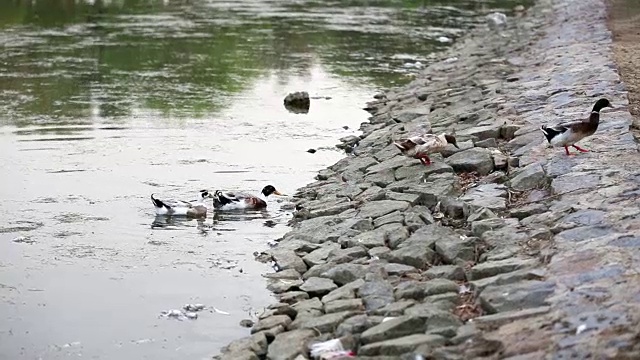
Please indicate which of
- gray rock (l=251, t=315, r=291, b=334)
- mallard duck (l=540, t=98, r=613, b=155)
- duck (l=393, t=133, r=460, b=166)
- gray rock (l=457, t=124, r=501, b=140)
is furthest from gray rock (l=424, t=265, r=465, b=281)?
gray rock (l=457, t=124, r=501, b=140)

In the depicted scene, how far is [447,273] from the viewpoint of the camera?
27.8ft

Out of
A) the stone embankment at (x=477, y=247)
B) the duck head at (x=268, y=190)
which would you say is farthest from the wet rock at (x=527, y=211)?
the duck head at (x=268, y=190)

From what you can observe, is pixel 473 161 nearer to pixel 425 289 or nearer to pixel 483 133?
pixel 483 133

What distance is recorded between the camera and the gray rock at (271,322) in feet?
27.0

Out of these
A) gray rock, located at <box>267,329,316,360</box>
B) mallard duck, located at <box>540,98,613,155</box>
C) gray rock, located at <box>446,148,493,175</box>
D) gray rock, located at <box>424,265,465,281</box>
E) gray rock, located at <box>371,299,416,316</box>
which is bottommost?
gray rock, located at <box>267,329,316,360</box>

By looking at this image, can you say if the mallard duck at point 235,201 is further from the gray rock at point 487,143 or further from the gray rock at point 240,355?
the gray rock at point 240,355

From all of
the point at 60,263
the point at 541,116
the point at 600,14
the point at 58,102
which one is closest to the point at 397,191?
the point at 541,116

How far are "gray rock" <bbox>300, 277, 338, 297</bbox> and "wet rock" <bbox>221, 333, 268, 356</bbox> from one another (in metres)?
0.98

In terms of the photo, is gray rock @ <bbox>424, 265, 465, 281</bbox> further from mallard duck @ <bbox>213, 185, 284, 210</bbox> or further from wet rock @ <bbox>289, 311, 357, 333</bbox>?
mallard duck @ <bbox>213, 185, 284, 210</bbox>

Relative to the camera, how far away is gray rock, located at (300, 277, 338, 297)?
29.1 ft

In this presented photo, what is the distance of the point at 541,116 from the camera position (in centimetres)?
1359

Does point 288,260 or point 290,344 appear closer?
point 290,344

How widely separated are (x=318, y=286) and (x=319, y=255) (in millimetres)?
969

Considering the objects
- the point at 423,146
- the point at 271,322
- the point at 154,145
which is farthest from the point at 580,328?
the point at 154,145
